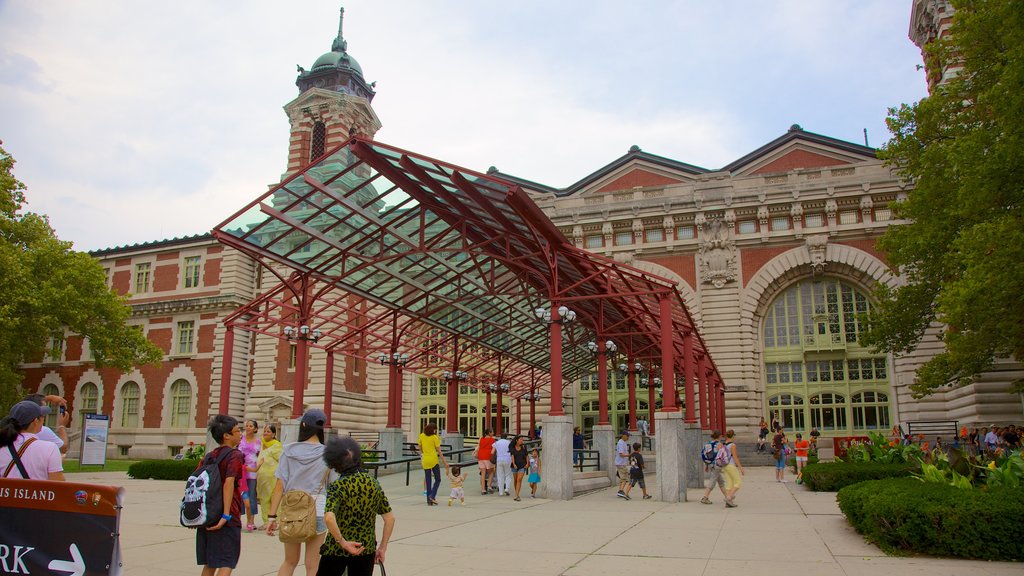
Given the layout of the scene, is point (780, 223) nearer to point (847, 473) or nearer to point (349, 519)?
point (847, 473)

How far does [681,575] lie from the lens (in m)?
8.20

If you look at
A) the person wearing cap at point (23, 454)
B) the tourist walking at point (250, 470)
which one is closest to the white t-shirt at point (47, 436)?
the person wearing cap at point (23, 454)

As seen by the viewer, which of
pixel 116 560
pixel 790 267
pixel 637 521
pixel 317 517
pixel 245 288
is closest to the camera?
pixel 116 560

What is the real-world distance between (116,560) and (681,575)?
5884mm

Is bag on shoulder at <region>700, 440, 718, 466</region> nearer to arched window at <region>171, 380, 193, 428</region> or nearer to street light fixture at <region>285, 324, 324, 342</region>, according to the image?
street light fixture at <region>285, 324, 324, 342</region>

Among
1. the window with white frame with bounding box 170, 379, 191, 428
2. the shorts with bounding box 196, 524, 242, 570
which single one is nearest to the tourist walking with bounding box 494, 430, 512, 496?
the shorts with bounding box 196, 524, 242, 570

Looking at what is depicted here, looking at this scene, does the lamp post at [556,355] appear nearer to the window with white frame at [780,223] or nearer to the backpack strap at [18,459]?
the backpack strap at [18,459]

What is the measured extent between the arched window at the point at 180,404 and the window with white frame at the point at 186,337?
1989 mm

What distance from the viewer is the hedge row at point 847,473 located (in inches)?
633

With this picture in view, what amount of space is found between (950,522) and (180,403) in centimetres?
4329

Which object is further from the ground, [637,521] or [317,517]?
[317,517]

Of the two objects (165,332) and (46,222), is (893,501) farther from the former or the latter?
(165,332)

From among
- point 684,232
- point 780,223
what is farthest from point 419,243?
point 780,223

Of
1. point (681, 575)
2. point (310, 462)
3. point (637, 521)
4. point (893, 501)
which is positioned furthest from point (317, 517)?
point (637, 521)
